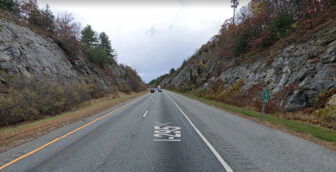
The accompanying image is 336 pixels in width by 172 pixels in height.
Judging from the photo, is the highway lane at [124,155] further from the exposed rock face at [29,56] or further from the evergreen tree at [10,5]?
the evergreen tree at [10,5]

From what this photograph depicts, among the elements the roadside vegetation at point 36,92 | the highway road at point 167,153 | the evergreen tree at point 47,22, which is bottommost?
the highway road at point 167,153

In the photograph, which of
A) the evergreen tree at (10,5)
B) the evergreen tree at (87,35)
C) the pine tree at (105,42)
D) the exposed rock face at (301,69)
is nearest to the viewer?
the exposed rock face at (301,69)

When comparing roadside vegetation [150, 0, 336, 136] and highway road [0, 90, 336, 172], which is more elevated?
roadside vegetation [150, 0, 336, 136]

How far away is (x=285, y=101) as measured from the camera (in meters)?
14.3

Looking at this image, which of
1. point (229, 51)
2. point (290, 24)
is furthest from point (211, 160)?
point (229, 51)

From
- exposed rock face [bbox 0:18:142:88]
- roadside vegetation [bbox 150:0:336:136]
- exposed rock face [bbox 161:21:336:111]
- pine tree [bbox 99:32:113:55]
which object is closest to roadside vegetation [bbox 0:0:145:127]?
exposed rock face [bbox 0:18:142:88]

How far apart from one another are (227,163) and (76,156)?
395 centimetres

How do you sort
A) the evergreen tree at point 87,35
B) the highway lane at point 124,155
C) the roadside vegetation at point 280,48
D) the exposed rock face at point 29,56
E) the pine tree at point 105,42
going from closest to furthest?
the highway lane at point 124,155, the roadside vegetation at point 280,48, the exposed rock face at point 29,56, the evergreen tree at point 87,35, the pine tree at point 105,42

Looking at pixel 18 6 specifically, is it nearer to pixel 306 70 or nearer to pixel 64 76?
pixel 64 76

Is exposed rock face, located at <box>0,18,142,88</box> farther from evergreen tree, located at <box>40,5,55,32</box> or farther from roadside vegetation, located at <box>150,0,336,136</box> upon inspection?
roadside vegetation, located at <box>150,0,336,136</box>

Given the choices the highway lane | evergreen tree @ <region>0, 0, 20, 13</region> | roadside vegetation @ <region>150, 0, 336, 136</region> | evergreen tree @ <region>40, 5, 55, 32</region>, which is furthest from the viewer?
evergreen tree @ <region>40, 5, 55, 32</region>

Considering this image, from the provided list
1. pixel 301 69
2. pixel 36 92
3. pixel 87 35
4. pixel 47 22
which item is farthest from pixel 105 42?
pixel 301 69

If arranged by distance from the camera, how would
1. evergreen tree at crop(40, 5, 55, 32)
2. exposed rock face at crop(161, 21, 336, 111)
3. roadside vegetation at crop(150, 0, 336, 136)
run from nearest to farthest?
roadside vegetation at crop(150, 0, 336, 136), exposed rock face at crop(161, 21, 336, 111), evergreen tree at crop(40, 5, 55, 32)

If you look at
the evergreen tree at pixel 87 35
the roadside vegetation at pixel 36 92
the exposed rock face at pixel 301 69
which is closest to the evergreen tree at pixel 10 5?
the roadside vegetation at pixel 36 92
